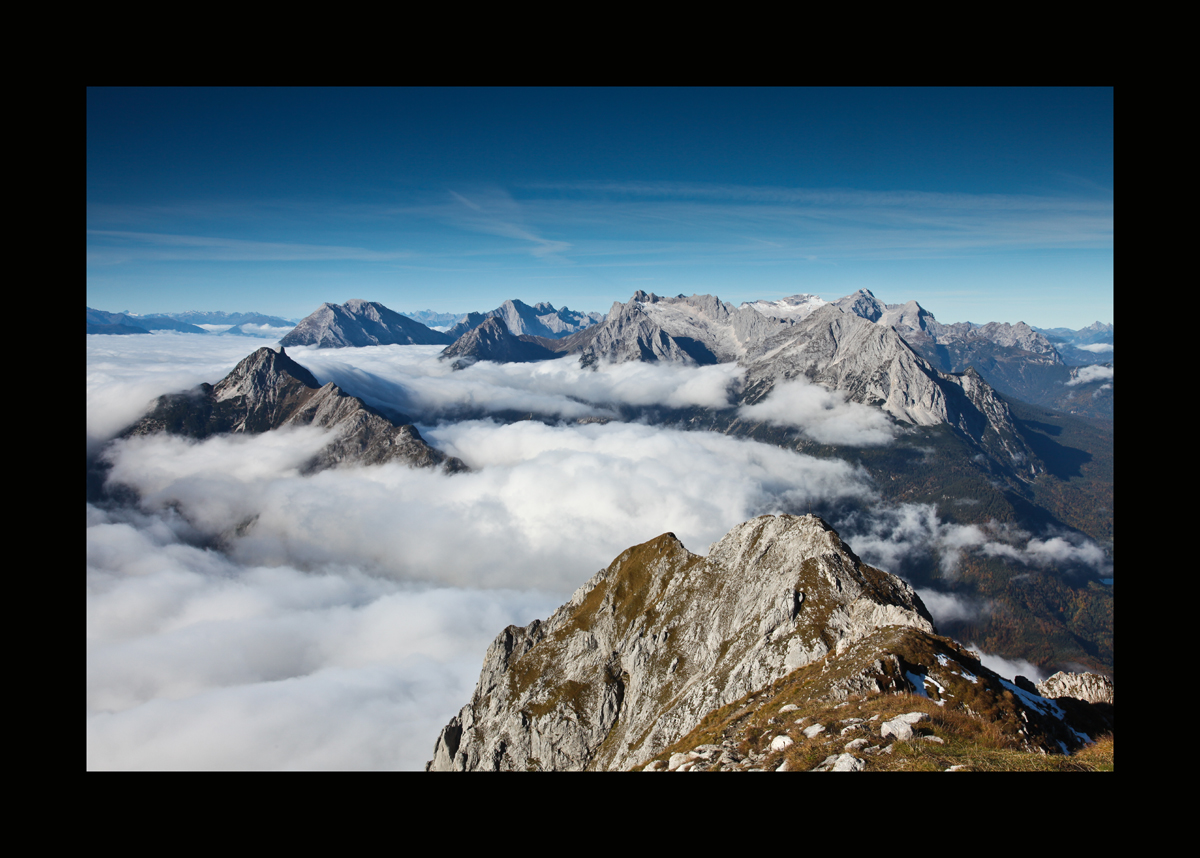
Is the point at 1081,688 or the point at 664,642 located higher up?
the point at 1081,688

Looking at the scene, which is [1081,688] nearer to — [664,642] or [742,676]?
[742,676]

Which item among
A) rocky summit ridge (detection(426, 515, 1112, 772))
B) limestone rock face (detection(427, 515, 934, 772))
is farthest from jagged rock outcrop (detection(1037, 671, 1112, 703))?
limestone rock face (detection(427, 515, 934, 772))

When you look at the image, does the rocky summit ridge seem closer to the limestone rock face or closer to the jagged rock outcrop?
the limestone rock face

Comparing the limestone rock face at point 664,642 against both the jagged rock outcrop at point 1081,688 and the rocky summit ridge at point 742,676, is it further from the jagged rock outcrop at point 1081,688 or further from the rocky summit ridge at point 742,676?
A: the jagged rock outcrop at point 1081,688

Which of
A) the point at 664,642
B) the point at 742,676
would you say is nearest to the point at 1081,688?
the point at 742,676

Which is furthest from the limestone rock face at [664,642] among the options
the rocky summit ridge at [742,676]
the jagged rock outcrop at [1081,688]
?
the jagged rock outcrop at [1081,688]

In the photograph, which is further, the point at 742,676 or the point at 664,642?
the point at 664,642
